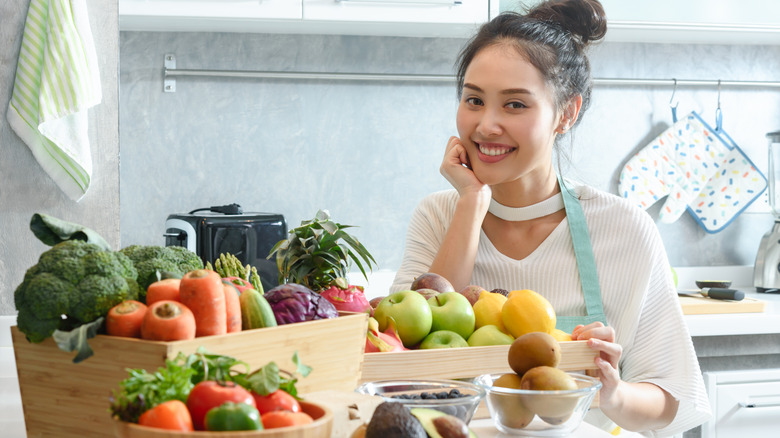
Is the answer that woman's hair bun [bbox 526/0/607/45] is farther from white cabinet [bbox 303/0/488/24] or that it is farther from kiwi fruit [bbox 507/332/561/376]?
kiwi fruit [bbox 507/332/561/376]

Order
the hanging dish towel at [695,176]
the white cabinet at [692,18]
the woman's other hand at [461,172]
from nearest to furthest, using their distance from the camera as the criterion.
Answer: the woman's other hand at [461,172] → the white cabinet at [692,18] → the hanging dish towel at [695,176]

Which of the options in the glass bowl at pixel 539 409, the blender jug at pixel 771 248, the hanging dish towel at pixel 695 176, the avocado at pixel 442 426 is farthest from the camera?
the hanging dish towel at pixel 695 176

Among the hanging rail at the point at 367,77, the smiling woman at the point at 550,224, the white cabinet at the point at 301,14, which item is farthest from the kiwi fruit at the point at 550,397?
the hanging rail at the point at 367,77

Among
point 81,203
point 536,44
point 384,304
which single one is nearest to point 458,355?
point 384,304

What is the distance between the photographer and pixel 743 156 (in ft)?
10.1

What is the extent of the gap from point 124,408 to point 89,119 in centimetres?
153

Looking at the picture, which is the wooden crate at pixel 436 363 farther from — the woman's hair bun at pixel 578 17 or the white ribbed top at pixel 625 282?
the woman's hair bun at pixel 578 17

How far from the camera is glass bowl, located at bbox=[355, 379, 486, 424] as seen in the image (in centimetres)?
78

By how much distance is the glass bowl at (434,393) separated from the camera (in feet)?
2.56

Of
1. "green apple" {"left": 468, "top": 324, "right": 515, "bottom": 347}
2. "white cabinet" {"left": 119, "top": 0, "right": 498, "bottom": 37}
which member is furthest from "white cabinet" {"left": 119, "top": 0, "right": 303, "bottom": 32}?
"green apple" {"left": 468, "top": 324, "right": 515, "bottom": 347}

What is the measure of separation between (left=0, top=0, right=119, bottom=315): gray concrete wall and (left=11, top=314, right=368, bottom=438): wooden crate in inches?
46.4

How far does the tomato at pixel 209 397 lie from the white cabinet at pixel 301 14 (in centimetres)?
191

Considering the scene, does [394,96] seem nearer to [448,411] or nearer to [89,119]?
[89,119]

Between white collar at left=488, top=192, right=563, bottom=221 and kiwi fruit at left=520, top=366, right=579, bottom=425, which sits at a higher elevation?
white collar at left=488, top=192, right=563, bottom=221
